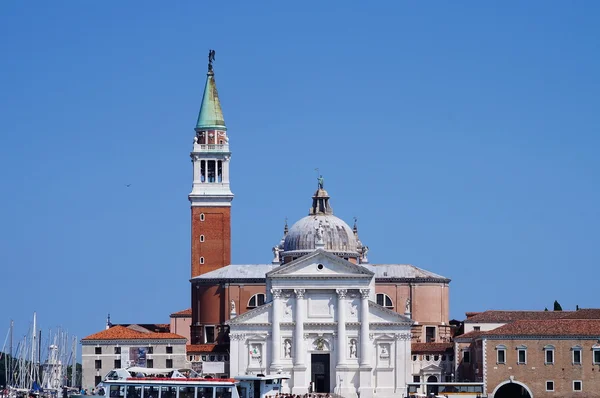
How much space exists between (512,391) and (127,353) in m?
21.8

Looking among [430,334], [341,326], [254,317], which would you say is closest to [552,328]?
[341,326]

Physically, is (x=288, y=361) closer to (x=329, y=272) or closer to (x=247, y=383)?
(x=329, y=272)

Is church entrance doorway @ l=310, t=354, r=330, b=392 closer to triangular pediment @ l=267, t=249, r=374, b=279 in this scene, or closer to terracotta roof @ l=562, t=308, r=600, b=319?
triangular pediment @ l=267, t=249, r=374, b=279

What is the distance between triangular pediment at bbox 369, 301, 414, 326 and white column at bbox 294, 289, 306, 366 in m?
3.82

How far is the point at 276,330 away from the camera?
96.8 m

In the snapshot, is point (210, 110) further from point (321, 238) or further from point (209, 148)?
point (321, 238)

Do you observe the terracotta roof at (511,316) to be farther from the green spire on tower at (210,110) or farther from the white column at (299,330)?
the green spire on tower at (210,110)

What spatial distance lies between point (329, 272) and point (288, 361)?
540cm

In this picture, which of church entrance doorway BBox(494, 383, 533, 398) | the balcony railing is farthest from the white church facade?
the balcony railing

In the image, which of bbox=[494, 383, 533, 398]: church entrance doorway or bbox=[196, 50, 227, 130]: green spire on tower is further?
bbox=[196, 50, 227, 130]: green spire on tower

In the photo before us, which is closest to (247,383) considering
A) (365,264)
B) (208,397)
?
(208,397)

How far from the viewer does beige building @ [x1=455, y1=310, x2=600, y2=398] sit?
91.6m

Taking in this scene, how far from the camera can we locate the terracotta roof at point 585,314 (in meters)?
102

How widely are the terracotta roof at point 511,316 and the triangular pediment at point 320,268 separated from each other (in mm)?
9257
